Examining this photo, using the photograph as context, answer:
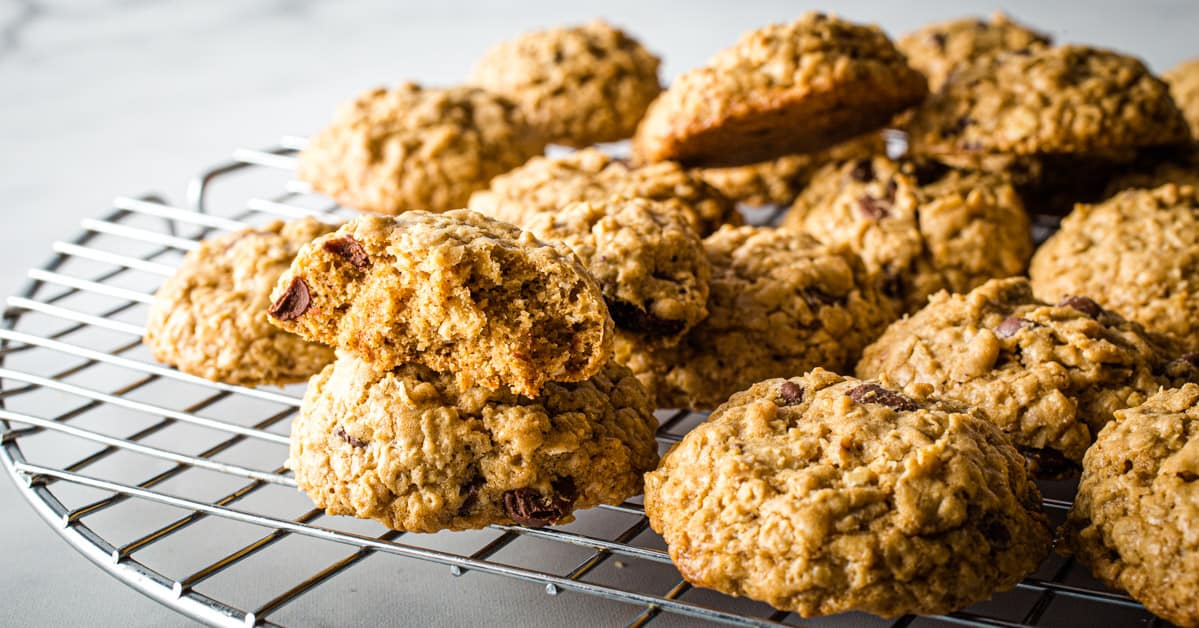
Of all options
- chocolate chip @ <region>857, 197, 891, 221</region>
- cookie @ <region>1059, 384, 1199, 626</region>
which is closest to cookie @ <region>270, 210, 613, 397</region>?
cookie @ <region>1059, 384, 1199, 626</region>

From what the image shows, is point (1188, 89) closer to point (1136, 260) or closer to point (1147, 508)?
point (1136, 260)

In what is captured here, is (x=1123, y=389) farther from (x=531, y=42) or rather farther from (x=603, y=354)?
(x=531, y=42)

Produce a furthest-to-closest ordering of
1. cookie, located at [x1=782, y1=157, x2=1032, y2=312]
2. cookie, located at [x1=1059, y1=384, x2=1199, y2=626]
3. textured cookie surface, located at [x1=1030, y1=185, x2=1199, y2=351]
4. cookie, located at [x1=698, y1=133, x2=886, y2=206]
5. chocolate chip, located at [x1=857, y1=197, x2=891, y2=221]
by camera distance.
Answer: cookie, located at [x1=698, y1=133, x2=886, y2=206] < chocolate chip, located at [x1=857, y1=197, x2=891, y2=221] < cookie, located at [x1=782, y1=157, x2=1032, y2=312] < textured cookie surface, located at [x1=1030, y1=185, x2=1199, y2=351] < cookie, located at [x1=1059, y1=384, x2=1199, y2=626]

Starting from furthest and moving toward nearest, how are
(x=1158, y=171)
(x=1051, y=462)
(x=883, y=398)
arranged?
1. (x=1158, y=171)
2. (x=1051, y=462)
3. (x=883, y=398)

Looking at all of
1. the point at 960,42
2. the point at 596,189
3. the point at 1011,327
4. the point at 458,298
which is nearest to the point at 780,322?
the point at 1011,327

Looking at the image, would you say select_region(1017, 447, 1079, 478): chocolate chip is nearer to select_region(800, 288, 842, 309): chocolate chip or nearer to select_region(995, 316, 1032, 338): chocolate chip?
select_region(995, 316, 1032, 338): chocolate chip

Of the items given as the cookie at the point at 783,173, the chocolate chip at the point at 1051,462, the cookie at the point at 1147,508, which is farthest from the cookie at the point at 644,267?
the cookie at the point at 783,173

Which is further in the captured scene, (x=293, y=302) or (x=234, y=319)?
(x=234, y=319)
